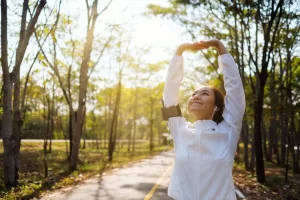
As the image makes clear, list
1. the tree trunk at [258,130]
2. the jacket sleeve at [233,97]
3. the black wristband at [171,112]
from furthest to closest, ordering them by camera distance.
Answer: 1. the tree trunk at [258,130]
2. the black wristband at [171,112]
3. the jacket sleeve at [233,97]

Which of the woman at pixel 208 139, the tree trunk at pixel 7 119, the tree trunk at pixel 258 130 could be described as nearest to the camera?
the woman at pixel 208 139

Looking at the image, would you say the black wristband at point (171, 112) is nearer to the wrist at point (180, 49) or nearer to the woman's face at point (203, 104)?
the woman's face at point (203, 104)

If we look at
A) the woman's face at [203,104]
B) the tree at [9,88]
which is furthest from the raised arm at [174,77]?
the tree at [9,88]

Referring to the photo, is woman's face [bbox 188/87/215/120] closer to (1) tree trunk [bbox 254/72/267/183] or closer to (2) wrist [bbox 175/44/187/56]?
(2) wrist [bbox 175/44/187/56]

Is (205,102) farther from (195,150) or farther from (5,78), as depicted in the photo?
(5,78)

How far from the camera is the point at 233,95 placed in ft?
7.73

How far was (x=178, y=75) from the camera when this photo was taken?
2672mm

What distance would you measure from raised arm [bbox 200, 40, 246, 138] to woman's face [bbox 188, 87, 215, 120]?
117 mm

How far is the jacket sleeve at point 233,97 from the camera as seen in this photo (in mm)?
2330

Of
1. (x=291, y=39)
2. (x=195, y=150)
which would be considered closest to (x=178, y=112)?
(x=195, y=150)

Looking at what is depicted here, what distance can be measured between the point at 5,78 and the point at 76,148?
6891 millimetres

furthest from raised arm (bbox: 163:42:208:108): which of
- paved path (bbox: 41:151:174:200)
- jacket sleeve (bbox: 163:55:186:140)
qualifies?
paved path (bbox: 41:151:174:200)

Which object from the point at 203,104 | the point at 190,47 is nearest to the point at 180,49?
the point at 190,47

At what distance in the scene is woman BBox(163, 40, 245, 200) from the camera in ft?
7.07
